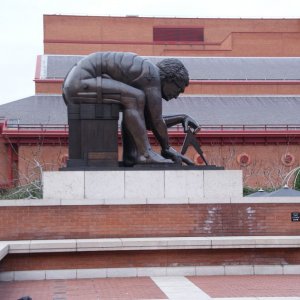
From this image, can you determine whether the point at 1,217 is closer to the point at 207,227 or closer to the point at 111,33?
the point at 207,227

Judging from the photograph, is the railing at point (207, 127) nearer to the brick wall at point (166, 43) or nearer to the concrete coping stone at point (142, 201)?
the brick wall at point (166, 43)

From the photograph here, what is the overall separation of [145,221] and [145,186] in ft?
2.23

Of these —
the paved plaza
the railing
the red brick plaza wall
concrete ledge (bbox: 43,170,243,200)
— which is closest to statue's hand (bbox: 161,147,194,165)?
concrete ledge (bbox: 43,170,243,200)

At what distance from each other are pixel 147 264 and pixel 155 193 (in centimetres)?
140

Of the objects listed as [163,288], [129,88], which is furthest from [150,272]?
[129,88]

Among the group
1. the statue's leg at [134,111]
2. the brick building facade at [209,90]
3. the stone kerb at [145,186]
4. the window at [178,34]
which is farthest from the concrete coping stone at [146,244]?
Answer: the window at [178,34]

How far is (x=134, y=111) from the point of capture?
45.5 feet

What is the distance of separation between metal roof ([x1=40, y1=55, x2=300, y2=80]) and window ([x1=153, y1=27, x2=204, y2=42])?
24.9ft

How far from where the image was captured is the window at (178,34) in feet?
174

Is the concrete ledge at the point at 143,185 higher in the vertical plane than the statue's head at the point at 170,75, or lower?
lower

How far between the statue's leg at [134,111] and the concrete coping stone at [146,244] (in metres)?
1.70

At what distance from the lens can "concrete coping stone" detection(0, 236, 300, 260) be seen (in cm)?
1217

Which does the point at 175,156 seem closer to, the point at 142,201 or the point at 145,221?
the point at 142,201

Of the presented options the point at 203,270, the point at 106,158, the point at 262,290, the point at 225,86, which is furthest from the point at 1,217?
the point at 225,86
